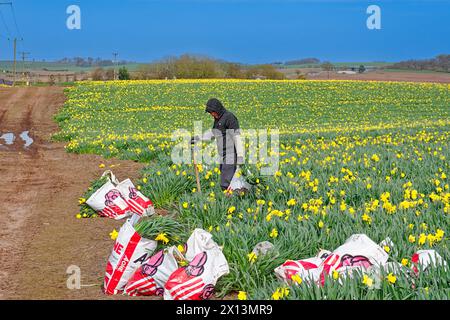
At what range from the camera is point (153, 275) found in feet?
19.2

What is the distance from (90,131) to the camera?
21.5m

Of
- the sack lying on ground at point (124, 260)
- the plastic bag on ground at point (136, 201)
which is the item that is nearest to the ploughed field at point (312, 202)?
the plastic bag on ground at point (136, 201)

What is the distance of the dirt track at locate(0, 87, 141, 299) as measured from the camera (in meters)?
6.32

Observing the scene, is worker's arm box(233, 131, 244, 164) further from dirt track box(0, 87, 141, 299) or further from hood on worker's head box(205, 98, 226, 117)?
dirt track box(0, 87, 141, 299)

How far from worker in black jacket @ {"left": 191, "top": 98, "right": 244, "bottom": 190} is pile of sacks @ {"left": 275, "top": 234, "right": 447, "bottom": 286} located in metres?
3.99

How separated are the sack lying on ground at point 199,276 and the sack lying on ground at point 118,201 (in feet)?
11.3

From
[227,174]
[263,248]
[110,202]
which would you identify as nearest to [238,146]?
[227,174]

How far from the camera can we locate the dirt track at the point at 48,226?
632cm

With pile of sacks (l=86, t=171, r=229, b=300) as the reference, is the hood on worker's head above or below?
above

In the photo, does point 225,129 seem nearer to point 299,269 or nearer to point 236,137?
point 236,137

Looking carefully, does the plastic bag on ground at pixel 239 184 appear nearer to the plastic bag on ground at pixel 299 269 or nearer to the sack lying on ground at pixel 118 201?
the sack lying on ground at pixel 118 201

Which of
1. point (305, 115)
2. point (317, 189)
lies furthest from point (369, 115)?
point (317, 189)

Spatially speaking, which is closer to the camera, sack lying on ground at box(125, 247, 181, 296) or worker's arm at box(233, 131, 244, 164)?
sack lying on ground at box(125, 247, 181, 296)

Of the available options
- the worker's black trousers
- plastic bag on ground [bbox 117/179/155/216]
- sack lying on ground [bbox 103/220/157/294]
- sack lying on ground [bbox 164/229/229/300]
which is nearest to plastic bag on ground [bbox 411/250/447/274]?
sack lying on ground [bbox 164/229/229/300]
